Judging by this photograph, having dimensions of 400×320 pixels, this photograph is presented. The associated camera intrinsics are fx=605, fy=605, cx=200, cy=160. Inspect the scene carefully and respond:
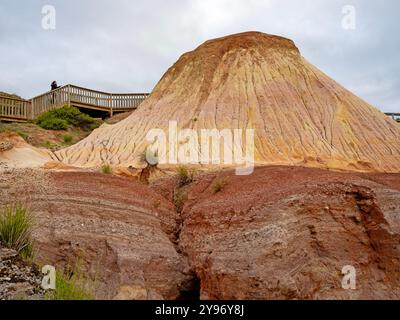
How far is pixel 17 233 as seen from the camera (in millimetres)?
10414

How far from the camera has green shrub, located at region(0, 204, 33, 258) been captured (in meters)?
10.3

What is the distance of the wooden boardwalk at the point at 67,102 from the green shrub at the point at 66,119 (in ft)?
3.07

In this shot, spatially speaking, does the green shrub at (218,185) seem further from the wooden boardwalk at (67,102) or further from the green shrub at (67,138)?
the wooden boardwalk at (67,102)

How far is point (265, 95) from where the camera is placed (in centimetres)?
2453

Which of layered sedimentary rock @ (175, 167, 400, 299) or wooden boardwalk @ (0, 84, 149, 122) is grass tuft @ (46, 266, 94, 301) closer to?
layered sedimentary rock @ (175, 167, 400, 299)

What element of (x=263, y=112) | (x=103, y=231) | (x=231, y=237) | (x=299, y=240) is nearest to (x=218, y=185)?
(x=231, y=237)

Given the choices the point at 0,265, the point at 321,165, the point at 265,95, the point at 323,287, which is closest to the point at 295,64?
the point at 265,95

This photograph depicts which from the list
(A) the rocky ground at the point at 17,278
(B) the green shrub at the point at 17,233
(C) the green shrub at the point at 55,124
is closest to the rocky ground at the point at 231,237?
(B) the green shrub at the point at 17,233

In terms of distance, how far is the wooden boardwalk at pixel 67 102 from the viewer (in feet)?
110

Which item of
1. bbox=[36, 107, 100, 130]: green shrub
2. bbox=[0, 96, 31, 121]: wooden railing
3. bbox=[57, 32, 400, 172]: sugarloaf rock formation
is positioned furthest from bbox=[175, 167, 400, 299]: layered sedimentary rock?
bbox=[0, 96, 31, 121]: wooden railing

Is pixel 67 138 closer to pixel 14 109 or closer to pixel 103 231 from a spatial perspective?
pixel 14 109
